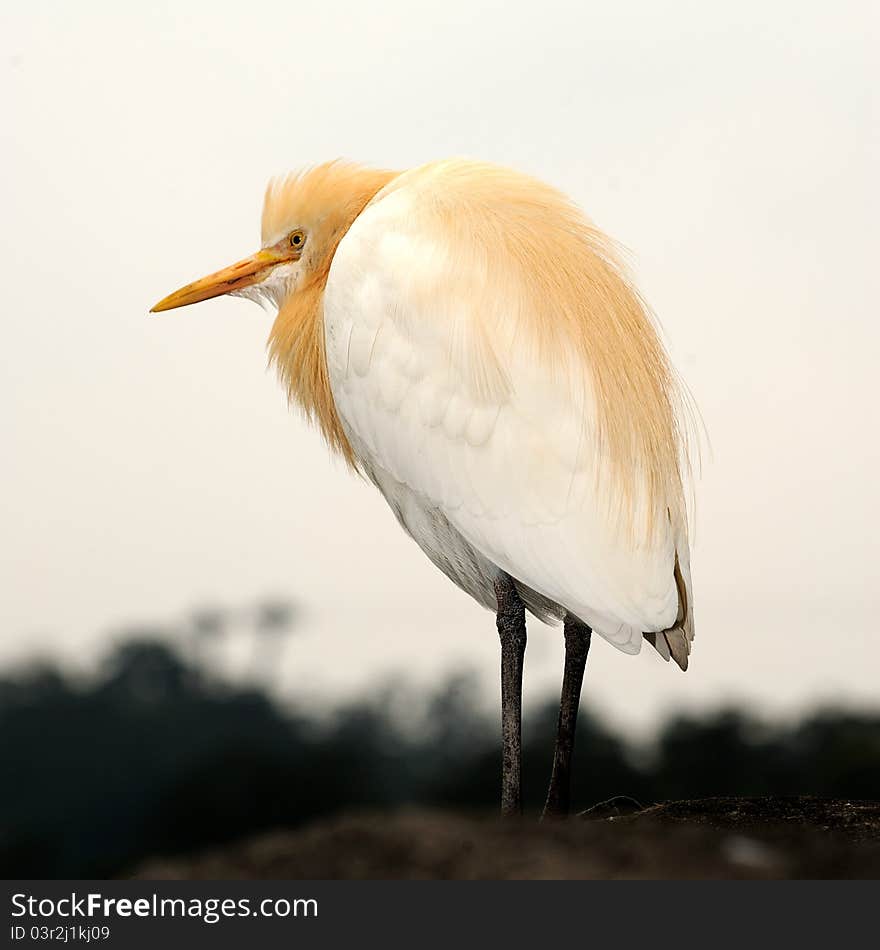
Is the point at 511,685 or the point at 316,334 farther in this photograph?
the point at 316,334

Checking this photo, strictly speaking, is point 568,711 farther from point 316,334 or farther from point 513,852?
point 316,334

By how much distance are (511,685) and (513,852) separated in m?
0.69

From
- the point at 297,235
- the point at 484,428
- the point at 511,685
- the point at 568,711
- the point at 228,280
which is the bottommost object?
the point at 568,711

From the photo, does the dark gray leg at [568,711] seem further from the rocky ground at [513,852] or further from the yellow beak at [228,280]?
the yellow beak at [228,280]

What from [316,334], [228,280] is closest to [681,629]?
[316,334]

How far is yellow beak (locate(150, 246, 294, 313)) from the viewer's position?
13.8 ft

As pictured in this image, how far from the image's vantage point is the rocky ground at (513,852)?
2.90m

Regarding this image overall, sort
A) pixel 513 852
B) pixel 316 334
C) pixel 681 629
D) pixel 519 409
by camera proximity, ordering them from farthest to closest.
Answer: pixel 316 334 → pixel 681 629 → pixel 519 409 → pixel 513 852

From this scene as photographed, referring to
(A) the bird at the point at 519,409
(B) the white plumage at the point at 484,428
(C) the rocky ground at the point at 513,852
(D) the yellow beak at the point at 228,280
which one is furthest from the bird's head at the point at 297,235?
(C) the rocky ground at the point at 513,852

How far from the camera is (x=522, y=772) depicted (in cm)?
355

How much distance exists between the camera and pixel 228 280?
4254mm

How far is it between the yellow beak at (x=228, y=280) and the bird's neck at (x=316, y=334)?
136mm

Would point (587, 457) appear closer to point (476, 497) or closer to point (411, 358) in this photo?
point (476, 497)

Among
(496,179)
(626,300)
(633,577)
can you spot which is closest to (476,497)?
(633,577)
